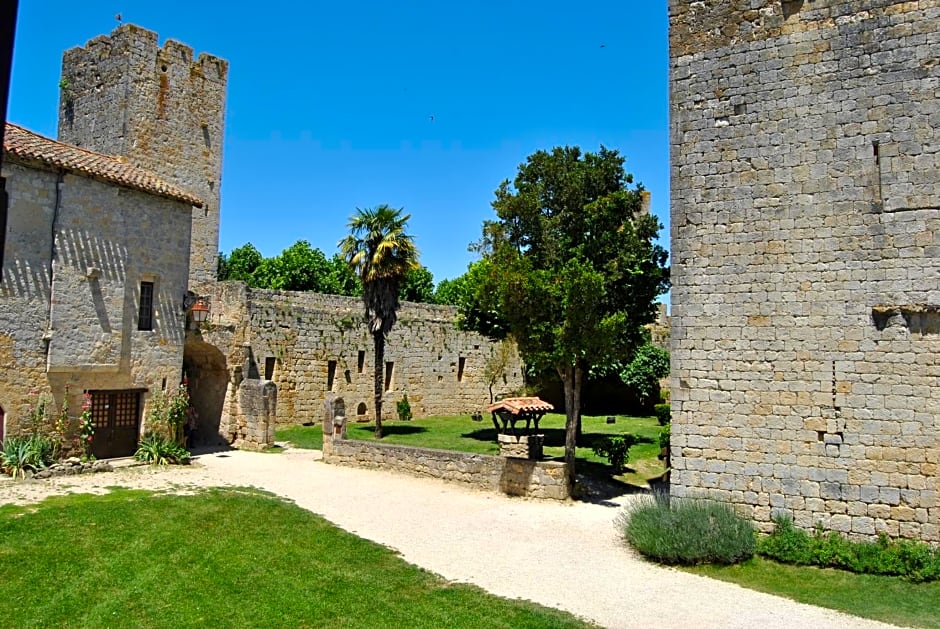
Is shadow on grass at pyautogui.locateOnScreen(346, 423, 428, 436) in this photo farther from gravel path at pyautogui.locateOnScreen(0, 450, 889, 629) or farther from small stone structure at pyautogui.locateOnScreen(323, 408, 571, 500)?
gravel path at pyautogui.locateOnScreen(0, 450, 889, 629)

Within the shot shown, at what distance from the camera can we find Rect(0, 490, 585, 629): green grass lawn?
7848mm

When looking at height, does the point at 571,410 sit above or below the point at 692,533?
above

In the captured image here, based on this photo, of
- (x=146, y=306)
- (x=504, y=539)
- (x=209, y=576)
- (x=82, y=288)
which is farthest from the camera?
(x=146, y=306)

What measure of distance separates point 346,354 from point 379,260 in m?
6.17

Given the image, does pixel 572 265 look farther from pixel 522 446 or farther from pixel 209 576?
pixel 209 576

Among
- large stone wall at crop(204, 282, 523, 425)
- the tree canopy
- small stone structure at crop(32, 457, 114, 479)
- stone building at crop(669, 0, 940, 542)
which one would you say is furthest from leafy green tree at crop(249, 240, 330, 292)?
stone building at crop(669, 0, 940, 542)

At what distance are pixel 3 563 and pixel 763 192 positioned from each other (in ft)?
Result: 39.3

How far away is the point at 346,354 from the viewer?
86.3ft

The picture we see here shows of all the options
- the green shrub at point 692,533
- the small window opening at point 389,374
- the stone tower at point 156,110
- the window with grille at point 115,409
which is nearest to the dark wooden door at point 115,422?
the window with grille at point 115,409

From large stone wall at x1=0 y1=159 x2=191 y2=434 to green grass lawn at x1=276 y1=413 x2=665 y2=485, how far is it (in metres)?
6.12

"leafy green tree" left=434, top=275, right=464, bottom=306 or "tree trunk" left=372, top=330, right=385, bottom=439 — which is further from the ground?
"leafy green tree" left=434, top=275, right=464, bottom=306

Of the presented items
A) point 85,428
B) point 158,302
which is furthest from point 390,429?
point 85,428

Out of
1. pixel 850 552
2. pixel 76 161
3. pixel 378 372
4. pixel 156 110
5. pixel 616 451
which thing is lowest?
pixel 850 552

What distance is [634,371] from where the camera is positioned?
30.7 m
